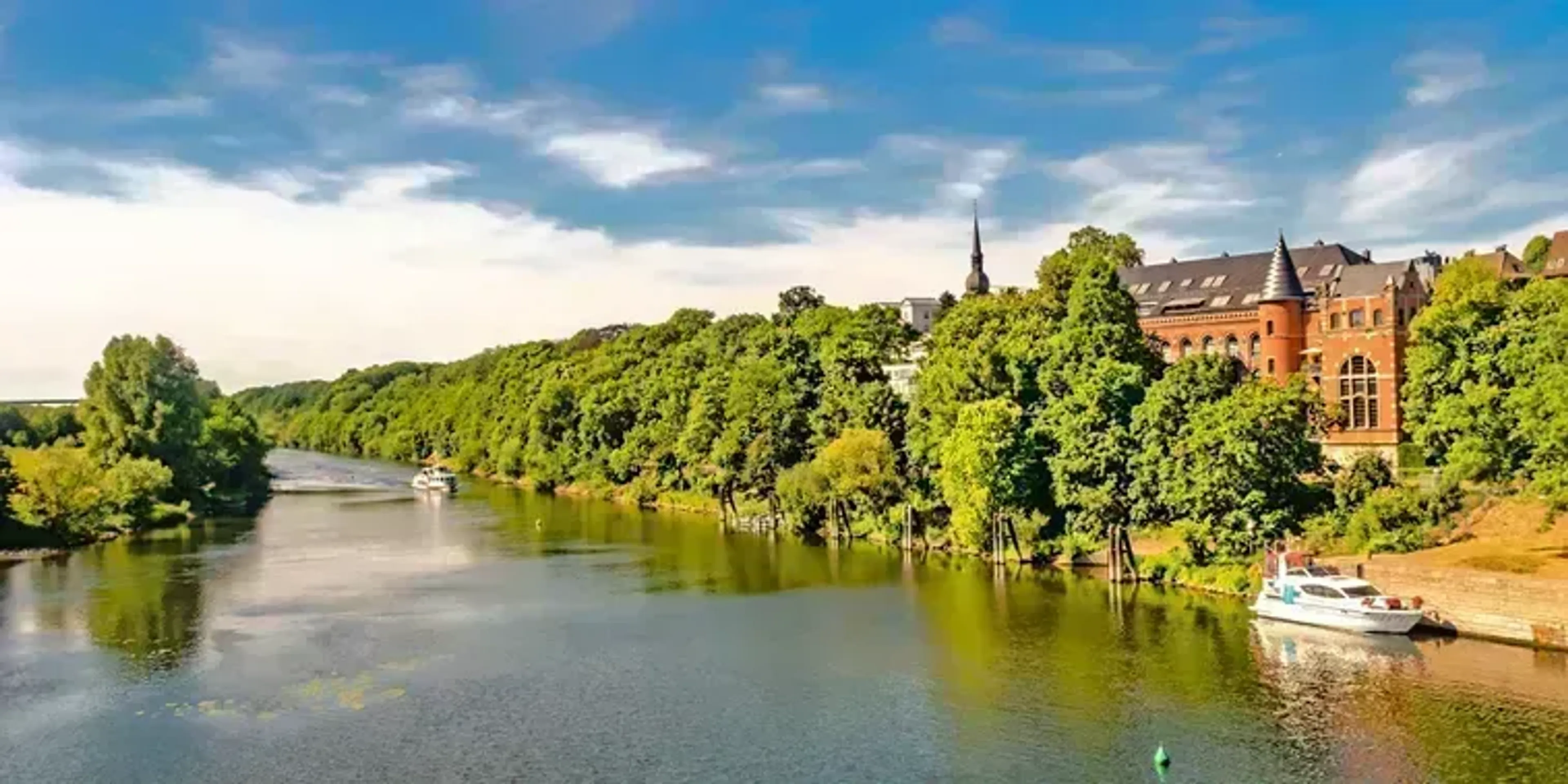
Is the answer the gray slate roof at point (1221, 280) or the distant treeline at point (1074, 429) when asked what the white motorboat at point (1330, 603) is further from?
the gray slate roof at point (1221, 280)

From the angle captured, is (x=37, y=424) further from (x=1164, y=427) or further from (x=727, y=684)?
(x=1164, y=427)

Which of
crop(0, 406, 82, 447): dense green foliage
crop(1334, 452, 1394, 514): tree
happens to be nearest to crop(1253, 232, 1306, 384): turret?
crop(1334, 452, 1394, 514): tree

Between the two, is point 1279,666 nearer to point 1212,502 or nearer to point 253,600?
point 1212,502

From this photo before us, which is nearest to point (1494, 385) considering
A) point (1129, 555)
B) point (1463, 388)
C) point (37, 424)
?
point (1463, 388)

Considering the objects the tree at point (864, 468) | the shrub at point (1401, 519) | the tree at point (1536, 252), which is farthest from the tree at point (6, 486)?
the tree at point (1536, 252)

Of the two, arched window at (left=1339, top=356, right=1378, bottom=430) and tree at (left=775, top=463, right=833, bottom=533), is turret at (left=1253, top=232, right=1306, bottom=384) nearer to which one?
arched window at (left=1339, top=356, right=1378, bottom=430)

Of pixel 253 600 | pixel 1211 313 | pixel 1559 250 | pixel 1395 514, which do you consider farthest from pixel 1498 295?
pixel 253 600
